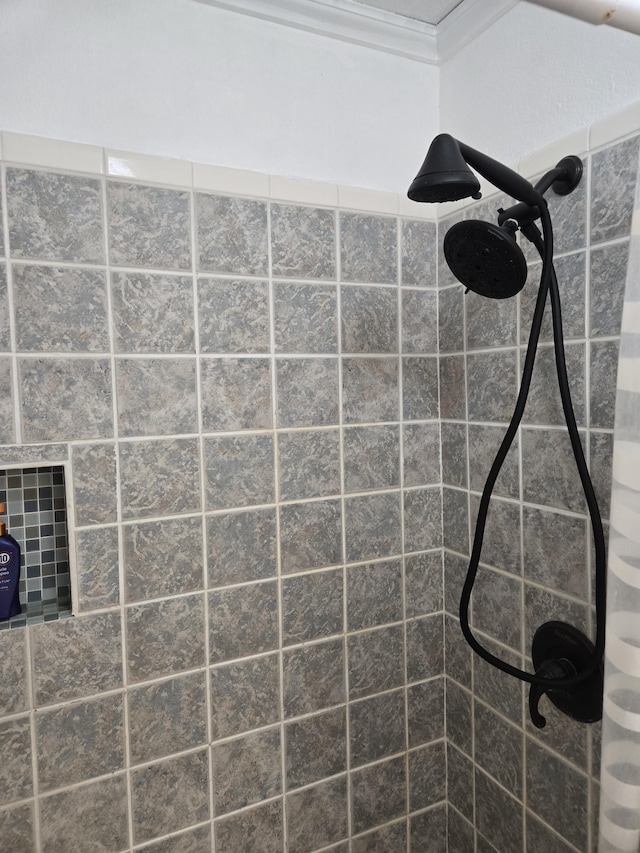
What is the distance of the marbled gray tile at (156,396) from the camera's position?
39.6 inches

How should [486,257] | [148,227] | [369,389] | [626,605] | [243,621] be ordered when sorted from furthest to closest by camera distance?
[369,389] → [243,621] → [148,227] → [486,257] → [626,605]

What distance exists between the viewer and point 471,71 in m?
1.18

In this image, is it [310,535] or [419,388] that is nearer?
[310,535]

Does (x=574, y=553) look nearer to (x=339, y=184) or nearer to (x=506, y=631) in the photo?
(x=506, y=631)

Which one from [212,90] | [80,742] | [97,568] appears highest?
[212,90]

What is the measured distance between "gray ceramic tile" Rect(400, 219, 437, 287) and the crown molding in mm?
372

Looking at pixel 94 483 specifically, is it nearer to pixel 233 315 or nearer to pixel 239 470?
Answer: pixel 239 470

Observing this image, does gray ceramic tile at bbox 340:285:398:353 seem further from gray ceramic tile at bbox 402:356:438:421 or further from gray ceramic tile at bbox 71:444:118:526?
gray ceramic tile at bbox 71:444:118:526

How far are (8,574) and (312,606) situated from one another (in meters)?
0.58

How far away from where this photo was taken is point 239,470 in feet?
3.60

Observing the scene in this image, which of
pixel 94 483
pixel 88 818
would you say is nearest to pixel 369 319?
pixel 94 483

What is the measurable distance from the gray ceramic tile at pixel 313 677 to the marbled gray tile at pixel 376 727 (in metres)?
0.06

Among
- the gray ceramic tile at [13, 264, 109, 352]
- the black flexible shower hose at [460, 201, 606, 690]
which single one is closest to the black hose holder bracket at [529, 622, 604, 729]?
the black flexible shower hose at [460, 201, 606, 690]

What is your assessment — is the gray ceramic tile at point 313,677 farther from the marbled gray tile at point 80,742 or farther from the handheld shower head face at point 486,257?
the handheld shower head face at point 486,257
